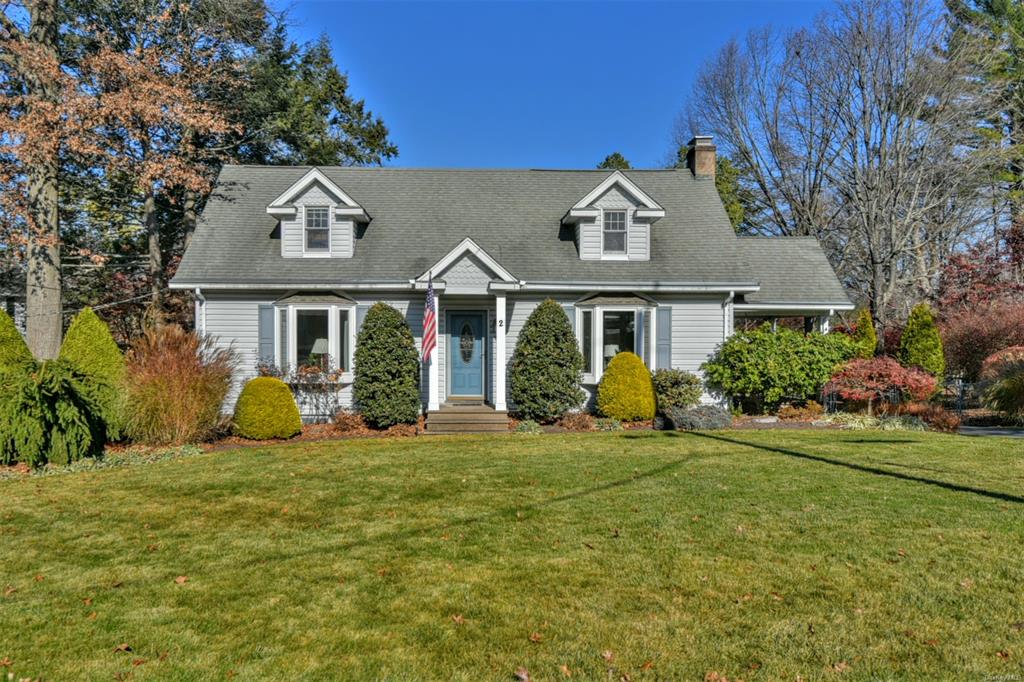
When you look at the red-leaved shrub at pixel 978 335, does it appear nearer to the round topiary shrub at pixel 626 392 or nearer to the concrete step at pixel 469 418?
the round topiary shrub at pixel 626 392

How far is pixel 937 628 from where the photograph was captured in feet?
12.5

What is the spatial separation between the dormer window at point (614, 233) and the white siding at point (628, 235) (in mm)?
134

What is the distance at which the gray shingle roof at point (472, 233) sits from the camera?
14445 mm

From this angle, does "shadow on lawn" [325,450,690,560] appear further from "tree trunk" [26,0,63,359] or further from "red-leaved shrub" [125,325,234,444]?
"tree trunk" [26,0,63,359]

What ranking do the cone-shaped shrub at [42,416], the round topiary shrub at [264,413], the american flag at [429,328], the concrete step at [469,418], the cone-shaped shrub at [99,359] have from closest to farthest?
the cone-shaped shrub at [42,416]
the cone-shaped shrub at [99,359]
the round topiary shrub at [264,413]
the american flag at [429,328]
the concrete step at [469,418]

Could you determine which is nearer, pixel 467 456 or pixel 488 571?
pixel 488 571

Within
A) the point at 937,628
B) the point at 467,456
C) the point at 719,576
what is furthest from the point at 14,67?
the point at 937,628

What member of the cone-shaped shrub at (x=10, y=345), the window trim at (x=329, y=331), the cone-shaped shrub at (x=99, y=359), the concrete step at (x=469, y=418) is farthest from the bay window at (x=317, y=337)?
the cone-shaped shrub at (x=10, y=345)

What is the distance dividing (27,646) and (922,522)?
753cm

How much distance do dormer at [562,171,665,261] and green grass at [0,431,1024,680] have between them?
7.80 meters

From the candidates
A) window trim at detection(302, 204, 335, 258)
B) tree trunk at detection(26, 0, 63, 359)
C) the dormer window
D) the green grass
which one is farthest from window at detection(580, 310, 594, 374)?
tree trunk at detection(26, 0, 63, 359)

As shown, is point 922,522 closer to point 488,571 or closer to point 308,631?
point 488,571

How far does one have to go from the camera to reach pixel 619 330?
14641 millimetres

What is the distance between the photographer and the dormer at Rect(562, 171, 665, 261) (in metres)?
14.9
